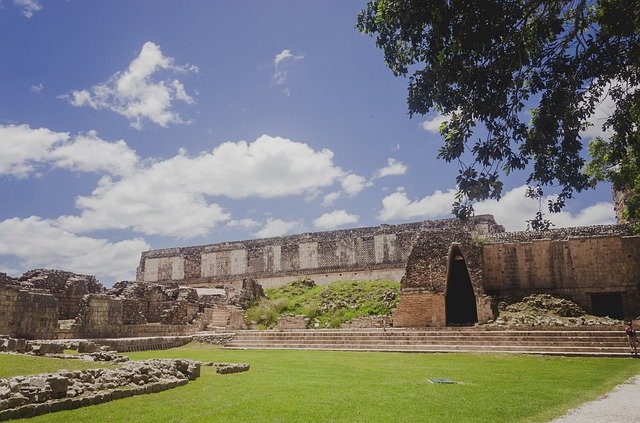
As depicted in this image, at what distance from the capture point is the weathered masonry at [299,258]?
117 ft

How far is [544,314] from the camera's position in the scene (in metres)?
18.3

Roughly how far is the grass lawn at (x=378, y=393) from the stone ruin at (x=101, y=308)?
6976mm

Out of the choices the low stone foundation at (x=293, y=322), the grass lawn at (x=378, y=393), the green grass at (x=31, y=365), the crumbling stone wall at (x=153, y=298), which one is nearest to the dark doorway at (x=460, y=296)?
the low stone foundation at (x=293, y=322)

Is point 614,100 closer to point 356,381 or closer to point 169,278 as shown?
point 356,381

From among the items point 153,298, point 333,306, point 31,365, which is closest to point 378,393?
point 31,365

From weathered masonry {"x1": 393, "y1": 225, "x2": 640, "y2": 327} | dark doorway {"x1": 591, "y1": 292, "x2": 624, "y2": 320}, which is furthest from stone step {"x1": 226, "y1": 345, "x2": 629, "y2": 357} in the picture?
dark doorway {"x1": 591, "y1": 292, "x2": 624, "y2": 320}

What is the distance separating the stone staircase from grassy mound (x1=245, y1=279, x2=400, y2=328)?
294 cm

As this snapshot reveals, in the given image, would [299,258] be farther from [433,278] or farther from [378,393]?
[378,393]

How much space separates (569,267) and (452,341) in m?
7.66

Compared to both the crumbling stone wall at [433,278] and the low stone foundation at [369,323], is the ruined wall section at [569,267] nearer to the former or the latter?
the crumbling stone wall at [433,278]

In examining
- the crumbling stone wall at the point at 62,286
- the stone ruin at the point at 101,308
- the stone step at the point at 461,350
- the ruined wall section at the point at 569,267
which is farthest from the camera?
the crumbling stone wall at the point at 62,286

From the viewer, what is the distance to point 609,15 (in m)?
6.08

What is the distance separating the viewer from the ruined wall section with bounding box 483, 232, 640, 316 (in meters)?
19.3

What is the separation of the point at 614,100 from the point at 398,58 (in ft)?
11.4
